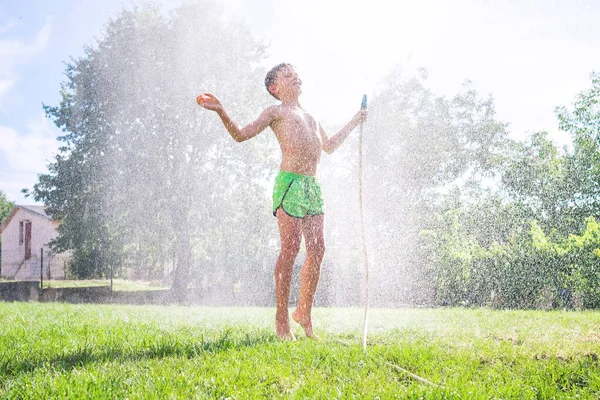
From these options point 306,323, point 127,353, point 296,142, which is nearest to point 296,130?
point 296,142

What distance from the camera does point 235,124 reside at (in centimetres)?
331

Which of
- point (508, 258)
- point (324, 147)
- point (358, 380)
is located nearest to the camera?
point (358, 380)

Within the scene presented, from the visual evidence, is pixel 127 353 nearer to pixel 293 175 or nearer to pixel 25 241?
pixel 293 175

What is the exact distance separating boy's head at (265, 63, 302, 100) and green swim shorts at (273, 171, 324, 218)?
707 millimetres

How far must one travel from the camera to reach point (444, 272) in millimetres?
10047

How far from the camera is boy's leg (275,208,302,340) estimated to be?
331cm

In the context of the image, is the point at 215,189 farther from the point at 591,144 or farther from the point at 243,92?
the point at 591,144

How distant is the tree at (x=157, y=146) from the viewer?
15.7 metres

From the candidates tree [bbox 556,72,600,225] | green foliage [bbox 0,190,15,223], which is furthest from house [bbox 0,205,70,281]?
tree [bbox 556,72,600,225]

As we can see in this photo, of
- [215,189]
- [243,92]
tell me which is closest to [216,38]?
[243,92]

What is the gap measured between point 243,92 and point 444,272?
390 inches

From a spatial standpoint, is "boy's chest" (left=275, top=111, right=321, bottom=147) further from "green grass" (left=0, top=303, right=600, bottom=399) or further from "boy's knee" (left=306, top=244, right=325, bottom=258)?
"green grass" (left=0, top=303, right=600, bottom=399)

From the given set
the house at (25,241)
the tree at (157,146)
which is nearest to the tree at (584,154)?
the tree at (157,146)

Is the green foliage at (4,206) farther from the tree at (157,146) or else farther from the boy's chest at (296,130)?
the boy's chest at (296,130)
